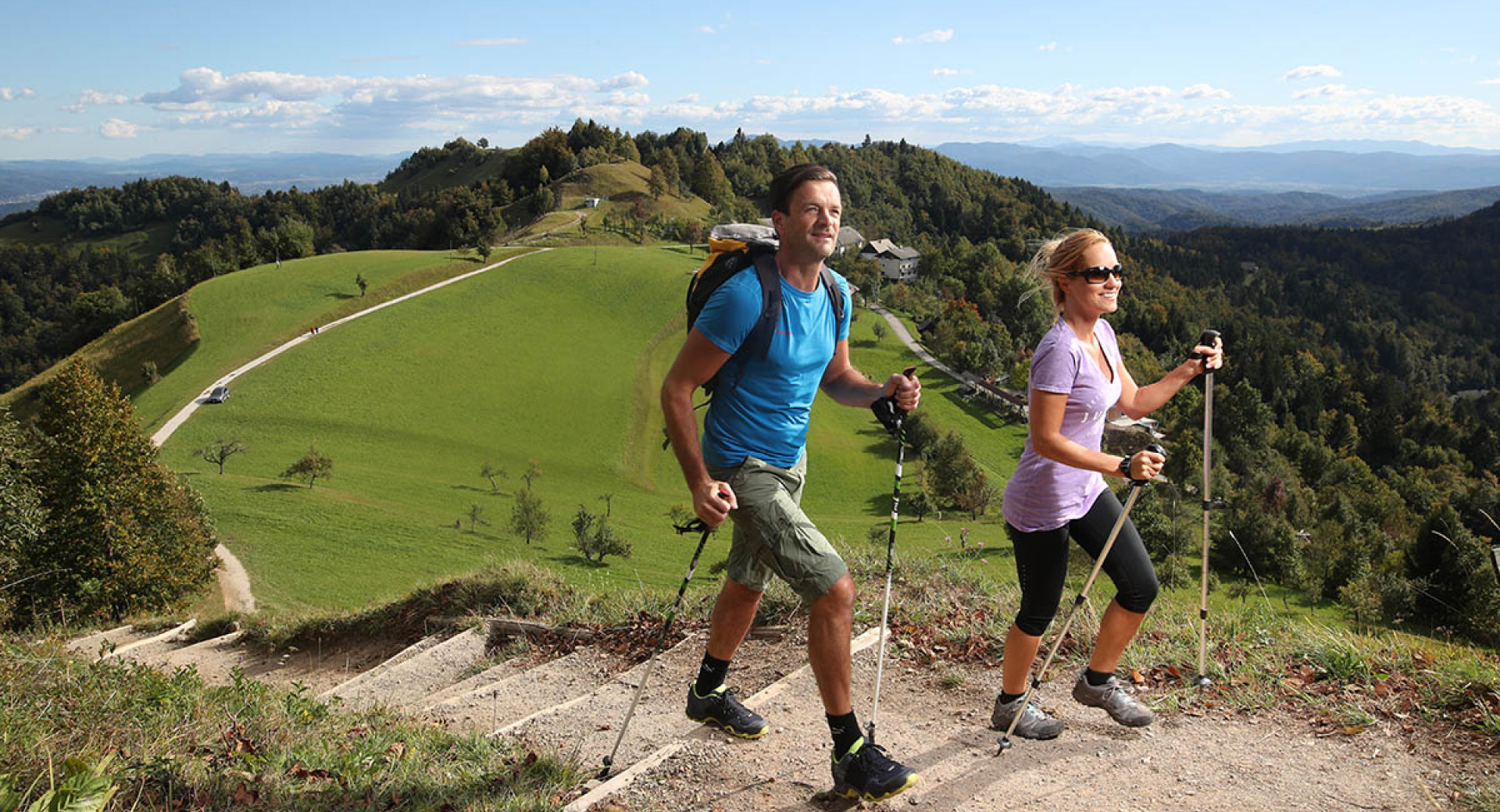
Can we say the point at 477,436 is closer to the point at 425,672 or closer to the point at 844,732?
the point at 425,672

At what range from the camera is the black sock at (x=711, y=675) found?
5.02 meters

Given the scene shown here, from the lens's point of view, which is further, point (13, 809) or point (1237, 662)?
point (1237, 662)

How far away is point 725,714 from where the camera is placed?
4.98 meters

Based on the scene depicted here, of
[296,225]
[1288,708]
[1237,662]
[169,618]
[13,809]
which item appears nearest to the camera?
[13,809]

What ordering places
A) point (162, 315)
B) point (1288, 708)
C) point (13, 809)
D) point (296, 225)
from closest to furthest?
point (13, 809), point (1288, 708), point (162, 315), point (296, 225)

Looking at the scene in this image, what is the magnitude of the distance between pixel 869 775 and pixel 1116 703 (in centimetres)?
172

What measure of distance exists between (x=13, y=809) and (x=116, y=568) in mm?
23242

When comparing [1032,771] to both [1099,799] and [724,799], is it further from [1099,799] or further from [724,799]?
[724,799]

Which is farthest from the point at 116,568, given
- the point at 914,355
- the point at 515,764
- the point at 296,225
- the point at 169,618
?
the point at 296,225

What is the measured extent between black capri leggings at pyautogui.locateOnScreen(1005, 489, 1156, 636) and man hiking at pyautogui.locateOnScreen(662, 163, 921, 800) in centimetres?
108

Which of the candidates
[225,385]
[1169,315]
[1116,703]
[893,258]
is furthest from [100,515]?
[1169,315]

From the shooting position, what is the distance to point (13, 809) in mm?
3139

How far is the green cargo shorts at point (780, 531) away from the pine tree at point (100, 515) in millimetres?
22641

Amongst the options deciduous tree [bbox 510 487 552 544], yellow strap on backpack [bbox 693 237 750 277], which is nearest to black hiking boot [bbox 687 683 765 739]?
yellow strap on backpack [bbox 693 237 750 277]
